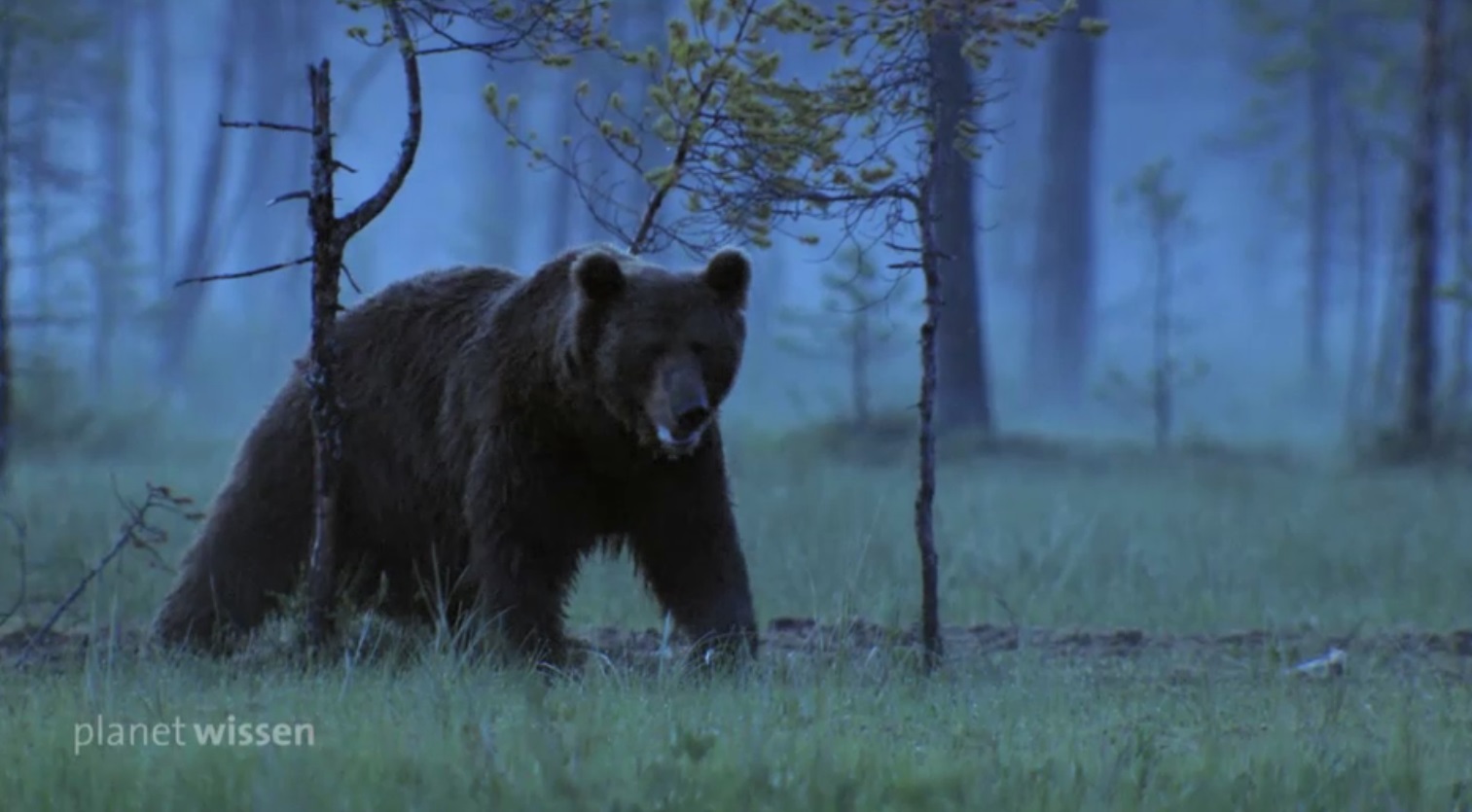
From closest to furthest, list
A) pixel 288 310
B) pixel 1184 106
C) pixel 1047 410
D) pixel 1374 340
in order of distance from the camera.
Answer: pixel 1047 410 → pixel 288 310 → pixel 1374 340 → pixel 1184 106

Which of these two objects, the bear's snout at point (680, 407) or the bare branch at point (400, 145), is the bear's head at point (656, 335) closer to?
the bear's snout at point (680, 407)

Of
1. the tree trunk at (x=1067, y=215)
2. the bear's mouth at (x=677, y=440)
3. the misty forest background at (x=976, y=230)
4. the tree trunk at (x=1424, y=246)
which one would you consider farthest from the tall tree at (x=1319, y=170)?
the bear's mouth at (x=677, y=440)

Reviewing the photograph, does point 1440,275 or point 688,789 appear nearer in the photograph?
point 688,789

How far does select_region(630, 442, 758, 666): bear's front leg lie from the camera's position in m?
7.63

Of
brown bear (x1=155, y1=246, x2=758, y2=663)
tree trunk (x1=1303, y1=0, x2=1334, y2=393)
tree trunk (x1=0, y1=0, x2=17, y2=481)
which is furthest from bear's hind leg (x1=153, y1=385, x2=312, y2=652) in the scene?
tree trunk (x1=1303, y1=0, x2=1334, y2=393)

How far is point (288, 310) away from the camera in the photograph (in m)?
48.3

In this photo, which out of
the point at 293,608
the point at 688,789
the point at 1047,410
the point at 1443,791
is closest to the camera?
the point at 688,789

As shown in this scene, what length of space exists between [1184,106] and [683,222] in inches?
3239

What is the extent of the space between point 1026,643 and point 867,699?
7.10ft

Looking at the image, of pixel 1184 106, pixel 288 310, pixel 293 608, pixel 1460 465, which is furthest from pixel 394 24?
pixel 1184 106

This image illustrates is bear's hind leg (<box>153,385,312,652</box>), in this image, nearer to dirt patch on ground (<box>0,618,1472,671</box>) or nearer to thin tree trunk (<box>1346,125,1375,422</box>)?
dirt patch on ground (<box>0,618,1472,671</box>)

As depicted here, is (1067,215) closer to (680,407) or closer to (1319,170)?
(1319,170)

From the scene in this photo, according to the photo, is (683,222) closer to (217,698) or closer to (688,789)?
(217,698)

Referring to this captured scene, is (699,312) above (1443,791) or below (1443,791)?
above
